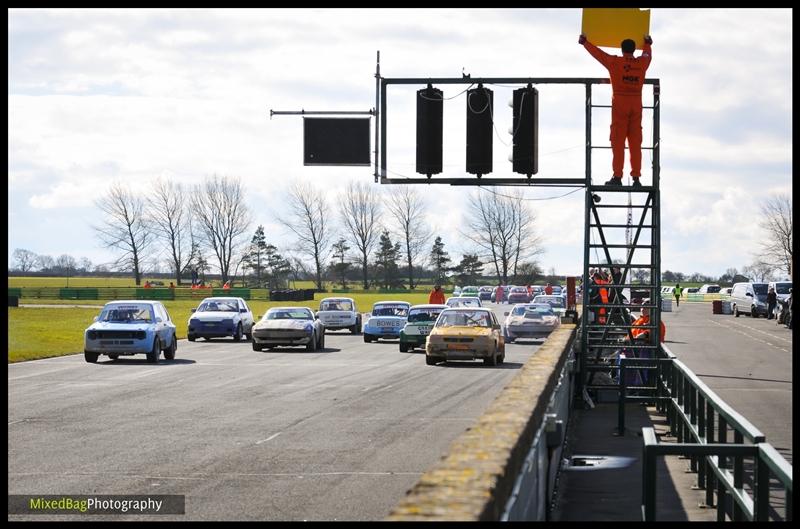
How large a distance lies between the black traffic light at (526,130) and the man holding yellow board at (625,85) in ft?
10.3

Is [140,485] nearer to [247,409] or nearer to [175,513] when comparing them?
[175,513]

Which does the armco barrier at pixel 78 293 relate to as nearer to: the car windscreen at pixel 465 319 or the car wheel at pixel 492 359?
the car windscreen at pixel 465 319

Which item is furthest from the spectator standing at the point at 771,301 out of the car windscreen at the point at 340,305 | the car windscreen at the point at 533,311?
the car windscreen at the point at 533,311

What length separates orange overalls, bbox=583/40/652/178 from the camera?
771 inches

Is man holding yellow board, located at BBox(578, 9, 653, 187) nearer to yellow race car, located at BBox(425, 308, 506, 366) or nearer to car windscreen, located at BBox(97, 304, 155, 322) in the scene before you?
yellow race car, located at BBox(425, 308, 506, 366)

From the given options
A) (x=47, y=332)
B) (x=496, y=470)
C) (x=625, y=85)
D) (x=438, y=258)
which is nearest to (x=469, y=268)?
(x=438, y=258)

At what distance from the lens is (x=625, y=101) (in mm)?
19859

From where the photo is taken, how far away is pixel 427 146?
2364 cm

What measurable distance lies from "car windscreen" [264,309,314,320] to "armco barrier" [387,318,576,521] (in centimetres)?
2719

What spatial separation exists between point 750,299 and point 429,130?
173 feet

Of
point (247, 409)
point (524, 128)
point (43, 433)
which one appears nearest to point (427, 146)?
point (524, 128)

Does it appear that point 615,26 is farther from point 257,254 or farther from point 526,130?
point 257,254

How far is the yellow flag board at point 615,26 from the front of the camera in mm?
19578

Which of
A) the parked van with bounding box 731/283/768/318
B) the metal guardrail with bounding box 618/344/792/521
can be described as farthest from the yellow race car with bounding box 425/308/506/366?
the parked van with bounding box 731/283/768/318
